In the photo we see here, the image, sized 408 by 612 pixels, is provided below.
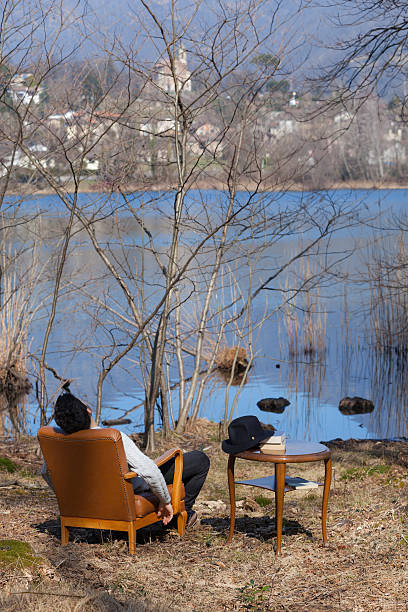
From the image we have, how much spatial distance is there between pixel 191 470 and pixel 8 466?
87.2 inches

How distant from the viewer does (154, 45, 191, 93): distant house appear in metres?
5.97

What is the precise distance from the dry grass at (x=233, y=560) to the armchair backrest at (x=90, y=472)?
0.24 metres

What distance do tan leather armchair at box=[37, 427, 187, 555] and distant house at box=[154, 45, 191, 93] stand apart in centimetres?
305

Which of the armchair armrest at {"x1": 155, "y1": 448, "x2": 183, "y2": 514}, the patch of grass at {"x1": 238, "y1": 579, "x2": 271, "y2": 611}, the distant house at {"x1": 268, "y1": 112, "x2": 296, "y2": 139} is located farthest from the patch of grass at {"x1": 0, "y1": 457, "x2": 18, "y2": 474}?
the distant house at {"x1": 268, "y1": 112, "x2": 296, "y2": 139}

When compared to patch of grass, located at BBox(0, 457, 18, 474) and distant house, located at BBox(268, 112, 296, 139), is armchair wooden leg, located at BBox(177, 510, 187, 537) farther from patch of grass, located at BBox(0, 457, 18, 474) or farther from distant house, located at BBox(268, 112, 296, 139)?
distant house, located at BBox(268, 112, 296, 139)

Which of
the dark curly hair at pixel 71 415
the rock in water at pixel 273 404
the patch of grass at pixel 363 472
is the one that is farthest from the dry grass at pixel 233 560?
the rock in water at pixel 273 404

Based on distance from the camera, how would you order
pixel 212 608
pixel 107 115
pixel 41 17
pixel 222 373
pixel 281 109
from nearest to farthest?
pixel 212 608, pixel 41 17, pixel 107 115, pixel 281 109, pixel 222 373

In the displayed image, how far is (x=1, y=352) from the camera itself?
1014cm

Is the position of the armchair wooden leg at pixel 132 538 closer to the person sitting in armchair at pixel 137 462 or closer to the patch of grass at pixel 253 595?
the person sitting in armchair at pixel 137 462

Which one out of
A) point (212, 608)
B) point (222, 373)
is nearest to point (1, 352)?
point (222, 373)

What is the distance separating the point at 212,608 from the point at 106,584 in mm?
507

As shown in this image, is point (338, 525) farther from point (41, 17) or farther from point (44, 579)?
point (41, 17)

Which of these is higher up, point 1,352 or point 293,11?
point 293,11

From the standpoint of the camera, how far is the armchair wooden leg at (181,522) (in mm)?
4383
